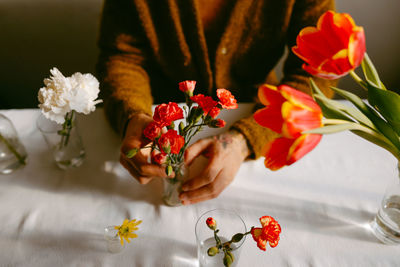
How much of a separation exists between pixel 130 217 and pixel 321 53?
419 mm

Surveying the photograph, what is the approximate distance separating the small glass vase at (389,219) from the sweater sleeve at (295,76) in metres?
0.24

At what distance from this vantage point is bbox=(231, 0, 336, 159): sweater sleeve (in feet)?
2.03

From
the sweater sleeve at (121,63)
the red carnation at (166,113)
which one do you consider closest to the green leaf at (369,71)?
the red carnation at (166,113)

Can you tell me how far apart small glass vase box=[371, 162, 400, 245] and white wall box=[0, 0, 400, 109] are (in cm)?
90

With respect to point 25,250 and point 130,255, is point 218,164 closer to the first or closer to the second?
point 130,255

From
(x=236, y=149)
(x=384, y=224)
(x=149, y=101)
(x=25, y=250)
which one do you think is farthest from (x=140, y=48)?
(x=384, y=224)

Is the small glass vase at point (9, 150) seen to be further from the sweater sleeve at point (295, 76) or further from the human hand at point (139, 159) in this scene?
the sweater sleeve at point (295, 76)

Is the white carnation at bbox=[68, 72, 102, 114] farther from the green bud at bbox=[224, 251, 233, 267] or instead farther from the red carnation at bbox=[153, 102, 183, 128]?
the green bud at bbox=[224, 251, 233, 267]

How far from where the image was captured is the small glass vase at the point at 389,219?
47 centimetres

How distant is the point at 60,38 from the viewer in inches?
47.9

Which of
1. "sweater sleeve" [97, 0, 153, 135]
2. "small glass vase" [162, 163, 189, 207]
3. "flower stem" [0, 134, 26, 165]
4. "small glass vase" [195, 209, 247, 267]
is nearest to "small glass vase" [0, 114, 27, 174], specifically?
"flower stem" [0, 134, 26, 165]

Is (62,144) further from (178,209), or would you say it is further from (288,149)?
(288,149)

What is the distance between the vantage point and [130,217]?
1.72ft

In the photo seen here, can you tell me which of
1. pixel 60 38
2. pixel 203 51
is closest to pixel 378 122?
pixel 203 51
